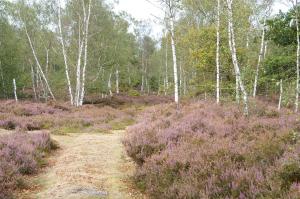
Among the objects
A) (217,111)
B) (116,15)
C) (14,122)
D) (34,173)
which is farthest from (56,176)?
(116,15)

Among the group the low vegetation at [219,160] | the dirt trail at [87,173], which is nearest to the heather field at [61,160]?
the dirt trail at [87,173]

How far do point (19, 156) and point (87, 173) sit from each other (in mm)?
1911

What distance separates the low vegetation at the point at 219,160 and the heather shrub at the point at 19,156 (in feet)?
8.81

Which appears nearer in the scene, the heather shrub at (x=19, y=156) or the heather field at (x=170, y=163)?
the heather field at (x=170, y=163)

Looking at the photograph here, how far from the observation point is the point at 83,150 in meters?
13.2

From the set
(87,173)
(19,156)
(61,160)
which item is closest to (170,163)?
(87,173)

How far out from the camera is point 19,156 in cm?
1029

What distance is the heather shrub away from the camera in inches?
330

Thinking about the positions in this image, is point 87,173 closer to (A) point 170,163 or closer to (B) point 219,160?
(A) point 170,163

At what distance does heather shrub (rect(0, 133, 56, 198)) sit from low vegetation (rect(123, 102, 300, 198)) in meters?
2.68

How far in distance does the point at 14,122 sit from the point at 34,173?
9.38 meters

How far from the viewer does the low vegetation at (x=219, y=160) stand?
6.34 meters

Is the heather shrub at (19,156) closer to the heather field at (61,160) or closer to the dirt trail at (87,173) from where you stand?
the heather field at (61,160)

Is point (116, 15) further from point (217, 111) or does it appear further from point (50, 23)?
point (217, 111)
